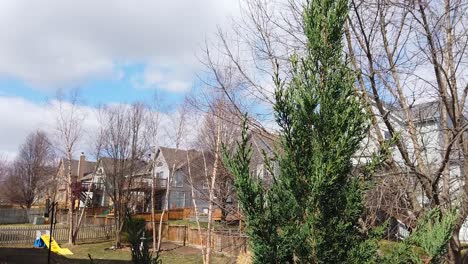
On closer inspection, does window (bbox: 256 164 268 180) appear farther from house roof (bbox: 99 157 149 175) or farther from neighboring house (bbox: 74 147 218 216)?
house roof (bbox: 99 157 149 175)

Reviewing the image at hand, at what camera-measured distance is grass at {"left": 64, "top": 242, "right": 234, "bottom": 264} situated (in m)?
21.4

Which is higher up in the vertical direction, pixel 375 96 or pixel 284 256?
pixel 375 96

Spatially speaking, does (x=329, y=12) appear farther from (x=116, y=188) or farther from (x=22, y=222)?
(x=22, y=222)

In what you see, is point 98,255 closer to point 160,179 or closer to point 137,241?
point 160,179

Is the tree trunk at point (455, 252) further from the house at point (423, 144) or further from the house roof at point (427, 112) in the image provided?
the house roof at point (427, 112)

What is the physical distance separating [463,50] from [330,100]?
4.81 m

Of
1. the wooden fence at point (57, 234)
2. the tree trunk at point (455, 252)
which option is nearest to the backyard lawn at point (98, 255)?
the wooden fence at point (57, 234)

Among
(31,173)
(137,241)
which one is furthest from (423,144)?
(31,173)

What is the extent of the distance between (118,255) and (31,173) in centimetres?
3674

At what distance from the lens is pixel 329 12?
400 centimetres

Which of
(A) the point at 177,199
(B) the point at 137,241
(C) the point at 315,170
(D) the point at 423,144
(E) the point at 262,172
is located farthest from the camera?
(A) the point at 177,199

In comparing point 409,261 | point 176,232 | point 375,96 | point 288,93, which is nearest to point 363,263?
point 409,261

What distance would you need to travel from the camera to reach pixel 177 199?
159ft

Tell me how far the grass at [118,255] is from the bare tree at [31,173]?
29021 millimetres
